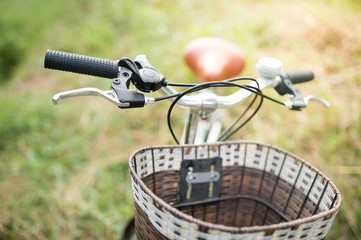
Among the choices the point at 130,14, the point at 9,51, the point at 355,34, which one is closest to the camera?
the point at 355,34

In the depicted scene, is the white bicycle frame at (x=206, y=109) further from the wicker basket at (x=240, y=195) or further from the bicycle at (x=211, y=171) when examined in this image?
the wicker basket at (x=240, y=195)

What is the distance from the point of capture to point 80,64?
83 cm

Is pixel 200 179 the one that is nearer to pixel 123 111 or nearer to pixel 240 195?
pixel 240 195

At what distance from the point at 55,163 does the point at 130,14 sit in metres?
2.39

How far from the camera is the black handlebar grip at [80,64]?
82 centimetres

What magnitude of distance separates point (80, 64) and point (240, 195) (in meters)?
0.66

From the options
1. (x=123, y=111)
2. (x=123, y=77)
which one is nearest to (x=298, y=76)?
(x=123, y=77)

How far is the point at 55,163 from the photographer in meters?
2.22

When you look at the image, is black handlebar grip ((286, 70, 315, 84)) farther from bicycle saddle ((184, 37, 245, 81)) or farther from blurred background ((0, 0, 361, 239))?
blurred background ((0, 0, 361, 239))

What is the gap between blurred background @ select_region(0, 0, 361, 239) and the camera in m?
1.90

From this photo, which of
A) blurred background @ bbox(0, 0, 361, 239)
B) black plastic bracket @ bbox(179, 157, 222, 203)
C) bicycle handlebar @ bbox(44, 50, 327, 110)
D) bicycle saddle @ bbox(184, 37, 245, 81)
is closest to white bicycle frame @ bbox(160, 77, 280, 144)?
bicycle handlebar @ bbox(44, 50, 327, 110)

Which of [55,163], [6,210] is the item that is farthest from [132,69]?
[55,163]

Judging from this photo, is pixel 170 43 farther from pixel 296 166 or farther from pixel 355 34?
pixel 296 166

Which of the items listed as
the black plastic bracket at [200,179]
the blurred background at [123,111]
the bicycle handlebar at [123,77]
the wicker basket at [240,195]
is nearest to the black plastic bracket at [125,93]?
the bicycle handlebar at [123,77]
